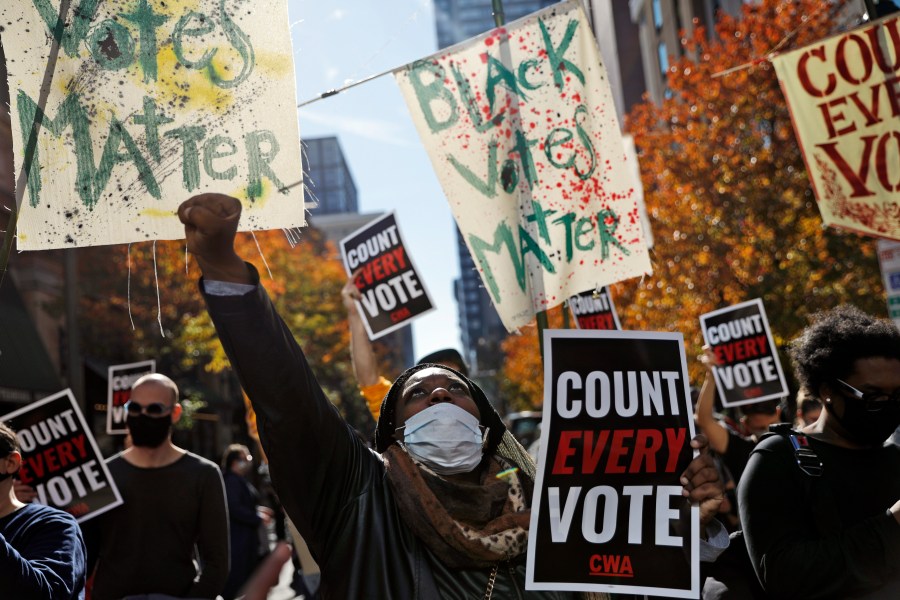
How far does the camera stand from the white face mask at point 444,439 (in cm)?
269

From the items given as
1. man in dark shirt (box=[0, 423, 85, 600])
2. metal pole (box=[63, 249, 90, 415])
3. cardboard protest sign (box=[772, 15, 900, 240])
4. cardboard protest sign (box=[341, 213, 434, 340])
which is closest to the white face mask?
man in dark shirt (box=[0, 423, 85, 600])

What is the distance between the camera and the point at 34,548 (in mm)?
3074

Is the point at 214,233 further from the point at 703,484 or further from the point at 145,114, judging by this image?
the point at 703,484

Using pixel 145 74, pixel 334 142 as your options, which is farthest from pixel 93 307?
pixel 334 142

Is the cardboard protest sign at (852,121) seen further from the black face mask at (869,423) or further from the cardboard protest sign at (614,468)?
the cardboard protest sign at (614,468)

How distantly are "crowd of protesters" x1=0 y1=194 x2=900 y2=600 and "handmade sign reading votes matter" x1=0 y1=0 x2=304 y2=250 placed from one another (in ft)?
2.52

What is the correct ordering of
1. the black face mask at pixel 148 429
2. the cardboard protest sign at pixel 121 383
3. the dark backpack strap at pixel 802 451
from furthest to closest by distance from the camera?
1. the cardboard protest sign at pixel 121 383
2. the black face mask at pixel 148 429
3. the dark backpack strap at pixel 802 451

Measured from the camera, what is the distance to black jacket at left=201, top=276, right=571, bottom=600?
2.27 metres

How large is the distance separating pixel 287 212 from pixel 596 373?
43.1 inches

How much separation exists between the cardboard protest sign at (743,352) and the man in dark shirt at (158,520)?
4662mm

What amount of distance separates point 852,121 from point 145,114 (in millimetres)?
4453

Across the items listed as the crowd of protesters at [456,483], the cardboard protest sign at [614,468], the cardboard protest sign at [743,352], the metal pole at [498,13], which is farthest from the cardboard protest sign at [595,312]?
the cardboard protest sign at [614,468]

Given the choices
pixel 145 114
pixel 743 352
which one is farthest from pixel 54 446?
pixel 743 352

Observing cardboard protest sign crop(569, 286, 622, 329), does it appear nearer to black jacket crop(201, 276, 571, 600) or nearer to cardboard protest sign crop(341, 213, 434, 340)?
cardboard protest sign crop(341, 213, 434, 340)
